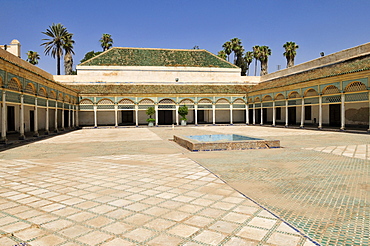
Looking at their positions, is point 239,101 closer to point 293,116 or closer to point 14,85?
point 293,116

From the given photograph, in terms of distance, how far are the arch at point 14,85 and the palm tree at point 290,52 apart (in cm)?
3994

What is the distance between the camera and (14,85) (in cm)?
1325

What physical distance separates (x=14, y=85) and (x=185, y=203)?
526 inches

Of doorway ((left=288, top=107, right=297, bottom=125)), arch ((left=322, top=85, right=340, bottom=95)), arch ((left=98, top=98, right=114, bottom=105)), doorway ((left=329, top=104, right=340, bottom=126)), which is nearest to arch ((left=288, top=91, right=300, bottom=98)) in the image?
arch ((left=322, top=85, right=340, bottom=95))

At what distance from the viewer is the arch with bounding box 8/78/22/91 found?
12810 millimetres

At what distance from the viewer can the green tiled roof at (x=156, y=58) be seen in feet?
116

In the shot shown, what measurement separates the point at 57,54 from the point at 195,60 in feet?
72.5

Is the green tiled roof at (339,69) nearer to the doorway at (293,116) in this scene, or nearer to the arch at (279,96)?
the arch at (279,96)

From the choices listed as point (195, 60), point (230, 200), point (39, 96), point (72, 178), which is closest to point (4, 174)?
point (72, 178)

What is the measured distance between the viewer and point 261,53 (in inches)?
1997

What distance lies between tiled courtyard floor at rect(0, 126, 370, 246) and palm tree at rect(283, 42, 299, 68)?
39.8 m

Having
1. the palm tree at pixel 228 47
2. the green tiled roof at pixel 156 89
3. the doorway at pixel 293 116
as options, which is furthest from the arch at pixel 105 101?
the palm tree at pixel 228 47

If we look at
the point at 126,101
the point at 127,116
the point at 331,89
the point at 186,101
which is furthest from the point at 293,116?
the point at 127,116

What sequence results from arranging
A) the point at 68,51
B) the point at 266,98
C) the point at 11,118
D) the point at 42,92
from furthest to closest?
the point at 68,51, the point at 266,98, the point at 11,118, the point at 42,92
